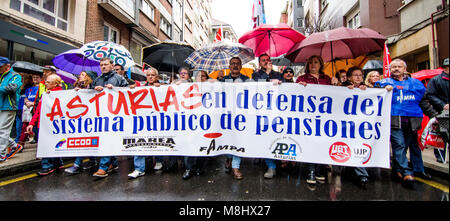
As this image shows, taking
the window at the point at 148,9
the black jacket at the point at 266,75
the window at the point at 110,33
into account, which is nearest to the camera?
the black jacket at the point at 266,75

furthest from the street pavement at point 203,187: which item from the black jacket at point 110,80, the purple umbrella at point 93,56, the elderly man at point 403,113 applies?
the purple umbrella at point 93,56

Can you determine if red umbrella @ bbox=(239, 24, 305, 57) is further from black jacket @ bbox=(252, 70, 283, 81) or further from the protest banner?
the protest banner

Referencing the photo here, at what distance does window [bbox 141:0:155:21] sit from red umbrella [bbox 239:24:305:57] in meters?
12.2

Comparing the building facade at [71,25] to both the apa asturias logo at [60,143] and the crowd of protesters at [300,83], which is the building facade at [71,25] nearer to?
the crowd of protesters at [300,83]

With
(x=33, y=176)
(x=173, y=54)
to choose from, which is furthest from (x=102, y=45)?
(x=33, y=176)

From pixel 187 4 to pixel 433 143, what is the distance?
24541 mm

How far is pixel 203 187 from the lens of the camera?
108 inches

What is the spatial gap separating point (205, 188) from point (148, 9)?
52.6 ft

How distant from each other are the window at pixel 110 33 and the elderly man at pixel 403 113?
12.5 meters

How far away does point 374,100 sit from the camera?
286 centimetres

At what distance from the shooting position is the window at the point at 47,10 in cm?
675

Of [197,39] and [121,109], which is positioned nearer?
[121,109]

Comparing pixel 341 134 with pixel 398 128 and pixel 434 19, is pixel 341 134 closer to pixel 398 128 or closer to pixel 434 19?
pixel 398 128

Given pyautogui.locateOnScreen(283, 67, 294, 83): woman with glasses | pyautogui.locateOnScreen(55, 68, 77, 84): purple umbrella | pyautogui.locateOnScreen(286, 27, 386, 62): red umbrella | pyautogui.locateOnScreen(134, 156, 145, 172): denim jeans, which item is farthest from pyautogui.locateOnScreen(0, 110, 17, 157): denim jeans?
pyautogui.locateOnScreen(286, 27, 386, 62): red umbrella
